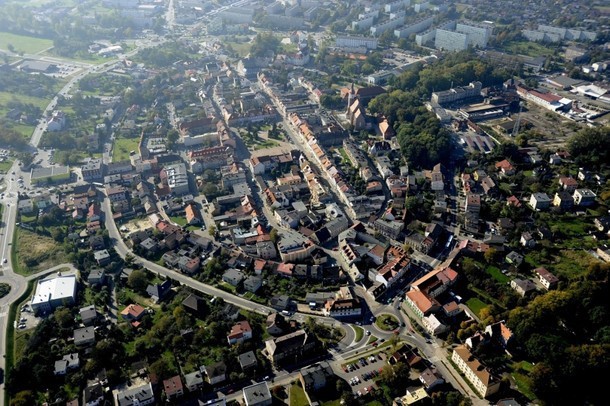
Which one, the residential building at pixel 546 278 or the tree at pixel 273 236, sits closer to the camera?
the residential building at pixel 546 278

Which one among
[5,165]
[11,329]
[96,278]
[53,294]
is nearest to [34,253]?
[53,294]

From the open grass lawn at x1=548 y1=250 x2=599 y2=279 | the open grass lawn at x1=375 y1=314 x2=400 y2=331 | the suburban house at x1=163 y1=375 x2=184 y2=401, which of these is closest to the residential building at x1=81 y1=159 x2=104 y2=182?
the suburban house at x1=163 y1=375 x2=184 y2=401

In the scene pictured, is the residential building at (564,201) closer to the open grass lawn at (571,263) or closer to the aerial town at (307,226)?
the aerial town at (307,226)

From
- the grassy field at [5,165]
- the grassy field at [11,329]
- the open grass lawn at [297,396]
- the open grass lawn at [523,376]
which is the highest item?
the open grass lawn at [523,376]

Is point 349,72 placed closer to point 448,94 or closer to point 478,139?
point 448,94

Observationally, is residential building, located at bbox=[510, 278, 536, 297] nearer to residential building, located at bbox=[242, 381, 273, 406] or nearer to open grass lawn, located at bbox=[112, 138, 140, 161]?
residential building, located at bbox=[242, 381, 273, 406]

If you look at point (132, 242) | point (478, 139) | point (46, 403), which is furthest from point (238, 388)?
point (478, 139)

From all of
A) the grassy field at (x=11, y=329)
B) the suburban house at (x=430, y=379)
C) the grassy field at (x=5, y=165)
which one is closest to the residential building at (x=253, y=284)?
the suburban house at (x=430, y=379)
